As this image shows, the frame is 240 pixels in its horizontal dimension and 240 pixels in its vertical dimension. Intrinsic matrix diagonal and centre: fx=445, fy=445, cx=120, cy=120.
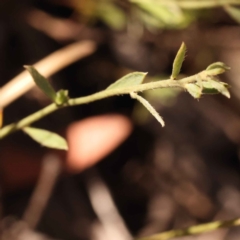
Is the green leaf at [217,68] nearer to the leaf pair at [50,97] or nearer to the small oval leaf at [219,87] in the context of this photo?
the small oval leaf at [219,87]

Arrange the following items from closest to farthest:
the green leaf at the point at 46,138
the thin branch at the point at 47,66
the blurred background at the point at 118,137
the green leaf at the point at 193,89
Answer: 1. the green leaf at the point at 193,89
2. the green leaf at the point at 46,138
3. the thin branch at the point at 47,66
4. the blurred background at the point at 118,137

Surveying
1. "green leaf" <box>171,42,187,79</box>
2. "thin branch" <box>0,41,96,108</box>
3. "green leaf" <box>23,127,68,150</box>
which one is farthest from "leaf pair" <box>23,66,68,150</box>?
"thin branch" <box>0,41,96,108</box>

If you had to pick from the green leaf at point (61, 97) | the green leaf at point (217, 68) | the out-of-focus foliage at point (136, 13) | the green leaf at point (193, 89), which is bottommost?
the out-of-focus foliage at point (136, 13)

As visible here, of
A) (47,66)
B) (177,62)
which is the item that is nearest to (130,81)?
(177,62)

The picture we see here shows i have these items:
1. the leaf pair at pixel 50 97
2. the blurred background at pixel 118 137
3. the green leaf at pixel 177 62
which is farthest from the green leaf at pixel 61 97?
the blurred background at pixel 118 137

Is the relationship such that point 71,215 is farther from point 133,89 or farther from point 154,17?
point 133,89

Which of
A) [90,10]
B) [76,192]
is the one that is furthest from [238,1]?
[76,192]

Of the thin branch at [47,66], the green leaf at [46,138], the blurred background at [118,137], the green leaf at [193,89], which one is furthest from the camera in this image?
the blurred background at [118,137]
